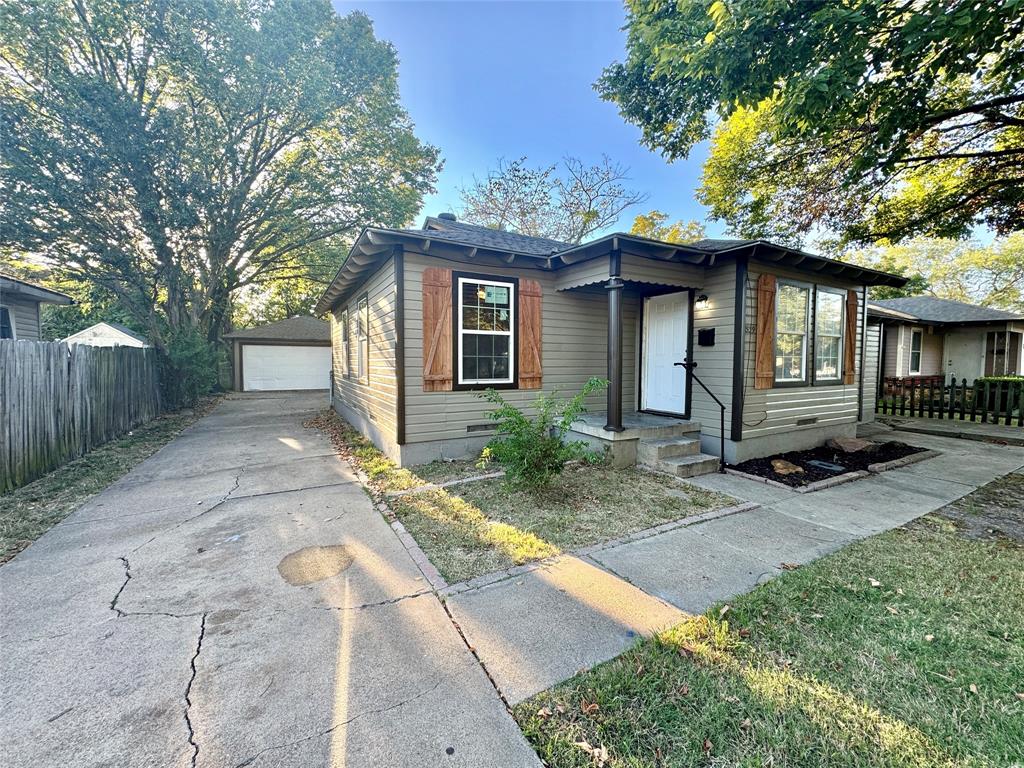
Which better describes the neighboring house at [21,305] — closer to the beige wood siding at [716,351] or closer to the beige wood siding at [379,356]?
the beige wood siding at [379,356]

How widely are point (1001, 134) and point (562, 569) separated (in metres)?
11.4

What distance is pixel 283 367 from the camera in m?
19.1

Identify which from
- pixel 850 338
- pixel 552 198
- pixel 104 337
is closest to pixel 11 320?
pixel 850 338

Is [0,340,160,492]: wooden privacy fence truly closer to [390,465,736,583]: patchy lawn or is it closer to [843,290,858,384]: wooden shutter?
[390,465,736,583]: patchy lawn

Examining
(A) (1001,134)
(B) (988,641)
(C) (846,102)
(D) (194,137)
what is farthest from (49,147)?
(A) (1001,134)

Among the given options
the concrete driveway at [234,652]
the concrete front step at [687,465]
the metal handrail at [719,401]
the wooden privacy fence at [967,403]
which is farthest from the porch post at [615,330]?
the wooden privacy fence at [967,403]

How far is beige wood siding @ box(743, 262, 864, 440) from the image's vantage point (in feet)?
19.8

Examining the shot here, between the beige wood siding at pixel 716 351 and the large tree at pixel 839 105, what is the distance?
75.5 inches

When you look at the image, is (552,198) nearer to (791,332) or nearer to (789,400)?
(791,332)

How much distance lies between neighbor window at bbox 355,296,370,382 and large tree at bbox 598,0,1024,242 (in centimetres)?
569

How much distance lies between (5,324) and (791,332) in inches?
619

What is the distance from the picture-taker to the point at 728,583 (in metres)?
2.86

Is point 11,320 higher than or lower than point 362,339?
higher

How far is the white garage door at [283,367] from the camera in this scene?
18.7m
